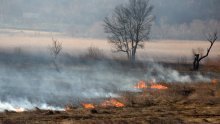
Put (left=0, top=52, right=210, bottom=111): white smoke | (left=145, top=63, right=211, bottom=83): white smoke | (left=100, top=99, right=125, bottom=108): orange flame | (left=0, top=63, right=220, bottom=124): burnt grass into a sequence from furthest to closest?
(left=145, top=63, right=211, bottom=83): white smoke, (left=0, top=52, right=210, bottom=111): white smoke, (left=100, top=99, right=125, bottom=108): orange flame, (left=0, top=63, right=220, bottom=124): burnt grass

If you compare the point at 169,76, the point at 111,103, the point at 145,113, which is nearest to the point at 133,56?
the point at 169,76

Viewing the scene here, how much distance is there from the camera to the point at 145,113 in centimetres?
2986

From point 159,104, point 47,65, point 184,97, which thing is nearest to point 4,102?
point 159,104

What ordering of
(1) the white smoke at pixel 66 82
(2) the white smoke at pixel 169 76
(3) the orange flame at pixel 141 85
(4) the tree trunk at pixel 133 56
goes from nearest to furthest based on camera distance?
(1) the white smoke at pixel 66 82 < (3) the orange flame at pixel 141 85 < (2) the white smoke at pixel 169 76 < (4) the tree trunk at pixel 133 56

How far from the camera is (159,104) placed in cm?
3541

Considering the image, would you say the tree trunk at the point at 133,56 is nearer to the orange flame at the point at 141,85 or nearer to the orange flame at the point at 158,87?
the orange flame at the point at 141,85

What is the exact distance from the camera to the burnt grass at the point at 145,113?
2636 cm

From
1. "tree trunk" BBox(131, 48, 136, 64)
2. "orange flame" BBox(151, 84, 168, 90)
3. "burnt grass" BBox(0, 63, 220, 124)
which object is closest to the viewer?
"burnt grass" BBox(0, 63, 220, 124)

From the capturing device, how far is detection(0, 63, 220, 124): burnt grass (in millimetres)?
26359

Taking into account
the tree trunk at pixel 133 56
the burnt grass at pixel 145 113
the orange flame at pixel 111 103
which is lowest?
the orange flame at pixel 111 103

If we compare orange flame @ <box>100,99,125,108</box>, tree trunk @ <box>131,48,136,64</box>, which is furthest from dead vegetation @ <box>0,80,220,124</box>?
tree trunk @ <box>131,48,136,64</box>

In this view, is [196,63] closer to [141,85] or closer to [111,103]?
[141,85]

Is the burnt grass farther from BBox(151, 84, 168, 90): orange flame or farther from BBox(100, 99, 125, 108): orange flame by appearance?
BBox(151, 84, 168, 90): orange flame

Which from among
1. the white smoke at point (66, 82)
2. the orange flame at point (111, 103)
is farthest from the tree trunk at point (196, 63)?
the orange flame at point (111, 103)
